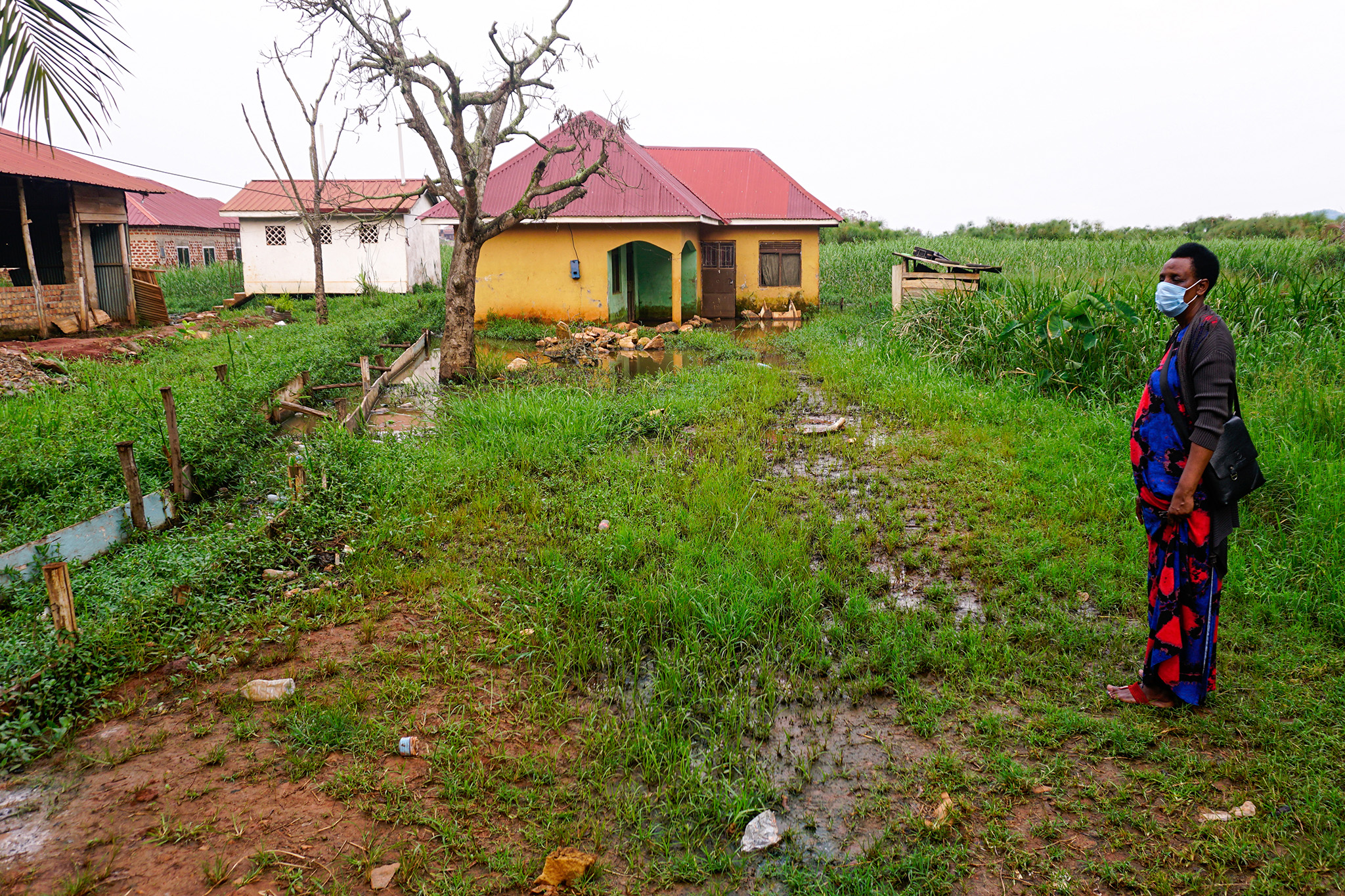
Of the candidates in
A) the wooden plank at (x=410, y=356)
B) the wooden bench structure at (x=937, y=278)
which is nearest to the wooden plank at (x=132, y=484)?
the wooden plank at (x=410, y=356)

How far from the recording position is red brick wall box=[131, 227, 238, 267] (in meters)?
32.0

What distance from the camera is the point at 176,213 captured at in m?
37.1

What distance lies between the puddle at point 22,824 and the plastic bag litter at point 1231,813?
4352 millimetres

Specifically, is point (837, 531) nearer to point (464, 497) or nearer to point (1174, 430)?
point (1174, 430)

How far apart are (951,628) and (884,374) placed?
6554 mm

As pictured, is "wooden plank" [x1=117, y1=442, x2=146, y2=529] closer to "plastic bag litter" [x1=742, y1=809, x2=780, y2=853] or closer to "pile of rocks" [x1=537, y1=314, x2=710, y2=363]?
"plastic bag litter" [x1=742, y1=809, x2=780, y2=853]

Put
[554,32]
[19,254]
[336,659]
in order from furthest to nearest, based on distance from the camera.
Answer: [19,254] → [554,32] → [336,659]

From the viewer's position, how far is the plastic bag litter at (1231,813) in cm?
302

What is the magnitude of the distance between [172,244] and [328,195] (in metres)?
12.6

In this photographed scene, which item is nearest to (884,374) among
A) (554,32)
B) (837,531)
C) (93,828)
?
(837,531)

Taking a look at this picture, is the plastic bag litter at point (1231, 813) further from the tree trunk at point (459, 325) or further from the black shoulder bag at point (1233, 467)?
the tree trunk at point (459, 325)

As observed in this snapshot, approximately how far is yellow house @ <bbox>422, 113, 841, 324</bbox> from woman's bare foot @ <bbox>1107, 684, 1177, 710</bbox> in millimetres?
15332

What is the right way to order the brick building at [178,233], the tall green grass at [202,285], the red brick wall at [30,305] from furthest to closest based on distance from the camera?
the brick building at [178,233] → the tall green grass at [202,285] → the red brick wall at [30,305]

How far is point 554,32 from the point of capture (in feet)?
Answer: 42.9
